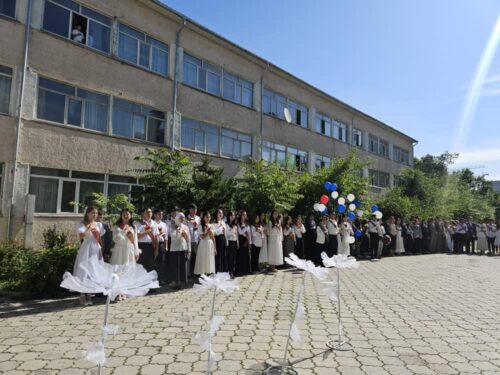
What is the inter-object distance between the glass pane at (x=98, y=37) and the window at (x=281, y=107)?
9.15 metres

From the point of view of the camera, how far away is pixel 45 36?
11.9 metres

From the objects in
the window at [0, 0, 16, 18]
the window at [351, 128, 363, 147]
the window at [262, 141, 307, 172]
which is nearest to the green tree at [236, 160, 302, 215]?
the window at [262, 141, 307, 172]

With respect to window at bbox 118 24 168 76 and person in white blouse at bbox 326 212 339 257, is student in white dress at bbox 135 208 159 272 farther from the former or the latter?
window at bbox 118 24 168 76

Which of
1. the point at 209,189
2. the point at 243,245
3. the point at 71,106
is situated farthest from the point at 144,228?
the point at 71,106

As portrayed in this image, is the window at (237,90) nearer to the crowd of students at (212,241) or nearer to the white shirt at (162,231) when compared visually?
the crowd of students at (212,241)

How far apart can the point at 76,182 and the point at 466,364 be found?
1187cm

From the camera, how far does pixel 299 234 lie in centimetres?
1232

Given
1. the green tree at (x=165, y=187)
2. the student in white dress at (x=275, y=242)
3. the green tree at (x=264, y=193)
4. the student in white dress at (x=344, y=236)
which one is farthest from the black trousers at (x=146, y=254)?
the student in white dress at (x=344, y=236)

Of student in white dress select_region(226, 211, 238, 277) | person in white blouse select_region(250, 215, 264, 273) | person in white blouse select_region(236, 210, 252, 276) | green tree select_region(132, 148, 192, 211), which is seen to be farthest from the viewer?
person in white blouse select_region(250, 215, 264, 273)

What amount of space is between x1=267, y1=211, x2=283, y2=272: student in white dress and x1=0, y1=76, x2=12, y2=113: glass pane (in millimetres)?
8407

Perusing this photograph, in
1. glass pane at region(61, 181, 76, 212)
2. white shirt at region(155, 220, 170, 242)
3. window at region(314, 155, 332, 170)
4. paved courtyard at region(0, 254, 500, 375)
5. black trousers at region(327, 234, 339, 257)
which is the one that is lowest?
paved courtyard at region(0, 254, 500, 375)

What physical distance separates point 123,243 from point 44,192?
623 cm

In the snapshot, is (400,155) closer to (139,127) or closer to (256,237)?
(139,127)

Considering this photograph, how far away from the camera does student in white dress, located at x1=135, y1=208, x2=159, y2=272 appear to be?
7.92 meters
